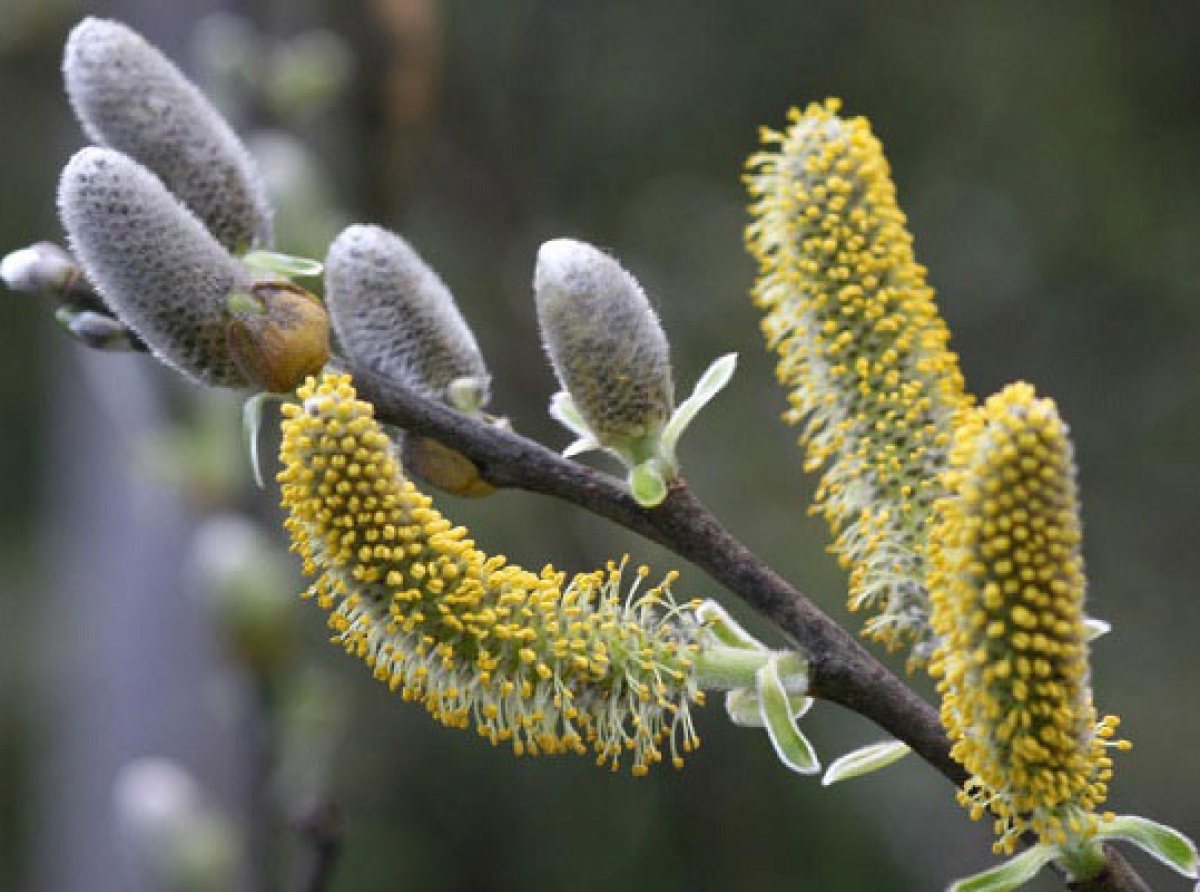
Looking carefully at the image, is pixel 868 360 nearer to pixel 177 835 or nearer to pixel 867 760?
pixel 867 760

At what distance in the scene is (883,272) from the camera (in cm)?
144

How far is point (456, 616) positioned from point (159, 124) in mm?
605

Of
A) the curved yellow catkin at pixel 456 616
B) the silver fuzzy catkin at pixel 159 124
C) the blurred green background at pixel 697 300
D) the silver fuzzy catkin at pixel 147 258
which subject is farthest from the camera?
the blurred green background at pixel 697 300

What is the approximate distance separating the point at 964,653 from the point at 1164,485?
374 centimetres

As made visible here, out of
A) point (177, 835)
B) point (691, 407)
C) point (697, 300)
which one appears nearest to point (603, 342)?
point (691, 407)

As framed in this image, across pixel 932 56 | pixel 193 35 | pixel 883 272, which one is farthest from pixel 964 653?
pixel 932 56

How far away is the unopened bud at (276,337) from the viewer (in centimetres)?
133

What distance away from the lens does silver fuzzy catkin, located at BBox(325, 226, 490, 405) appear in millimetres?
1475

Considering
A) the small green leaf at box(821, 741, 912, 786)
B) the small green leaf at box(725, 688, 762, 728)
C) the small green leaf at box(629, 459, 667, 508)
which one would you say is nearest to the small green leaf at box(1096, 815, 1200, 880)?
the small green leaf at box(821, 741, 912, 786)

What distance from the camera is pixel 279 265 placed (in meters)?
1.52

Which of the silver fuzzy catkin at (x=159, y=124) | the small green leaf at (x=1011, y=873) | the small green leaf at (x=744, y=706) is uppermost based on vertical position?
the silver fuzzy catkin at (x=159, y=124)

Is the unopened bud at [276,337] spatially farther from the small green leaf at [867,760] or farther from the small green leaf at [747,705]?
the small green leaf at [867,760]

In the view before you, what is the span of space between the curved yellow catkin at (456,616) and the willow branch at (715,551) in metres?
0.06

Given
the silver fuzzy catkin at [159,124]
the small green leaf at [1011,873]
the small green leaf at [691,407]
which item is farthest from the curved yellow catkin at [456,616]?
the silver fuzzy catkin at [159,124]
